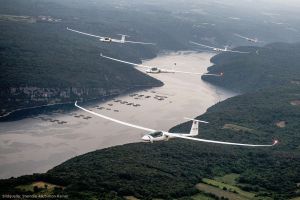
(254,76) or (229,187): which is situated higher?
(254,76)

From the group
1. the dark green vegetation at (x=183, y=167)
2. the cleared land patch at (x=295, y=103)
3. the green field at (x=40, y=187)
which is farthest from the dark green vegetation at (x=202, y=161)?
the cleared land patch at (x=295, y=103)

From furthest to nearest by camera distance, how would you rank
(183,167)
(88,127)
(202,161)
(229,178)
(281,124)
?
(281,124) < (88,127) < (202,161) < (183,167) < (229,178)

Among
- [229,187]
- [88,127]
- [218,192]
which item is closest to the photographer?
[218,192]

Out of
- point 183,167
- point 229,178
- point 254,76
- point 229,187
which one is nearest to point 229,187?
point 229,187

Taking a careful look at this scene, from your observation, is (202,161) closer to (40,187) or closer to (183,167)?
(183,167)

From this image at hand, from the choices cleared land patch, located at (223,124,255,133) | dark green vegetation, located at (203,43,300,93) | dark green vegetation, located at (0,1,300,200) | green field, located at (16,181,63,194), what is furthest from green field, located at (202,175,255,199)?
dark green vegetation, located at (203,43,300,93)

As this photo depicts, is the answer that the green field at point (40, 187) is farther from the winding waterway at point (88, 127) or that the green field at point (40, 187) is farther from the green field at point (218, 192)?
the green field at point (218, 192)

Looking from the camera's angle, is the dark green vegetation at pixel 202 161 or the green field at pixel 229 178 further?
the green field at pixel 229 178

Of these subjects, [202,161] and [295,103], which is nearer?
[202,161]

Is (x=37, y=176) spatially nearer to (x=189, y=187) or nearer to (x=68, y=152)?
(x=189, y=187)

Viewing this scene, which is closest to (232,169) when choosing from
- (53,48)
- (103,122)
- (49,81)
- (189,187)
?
(189,187)
